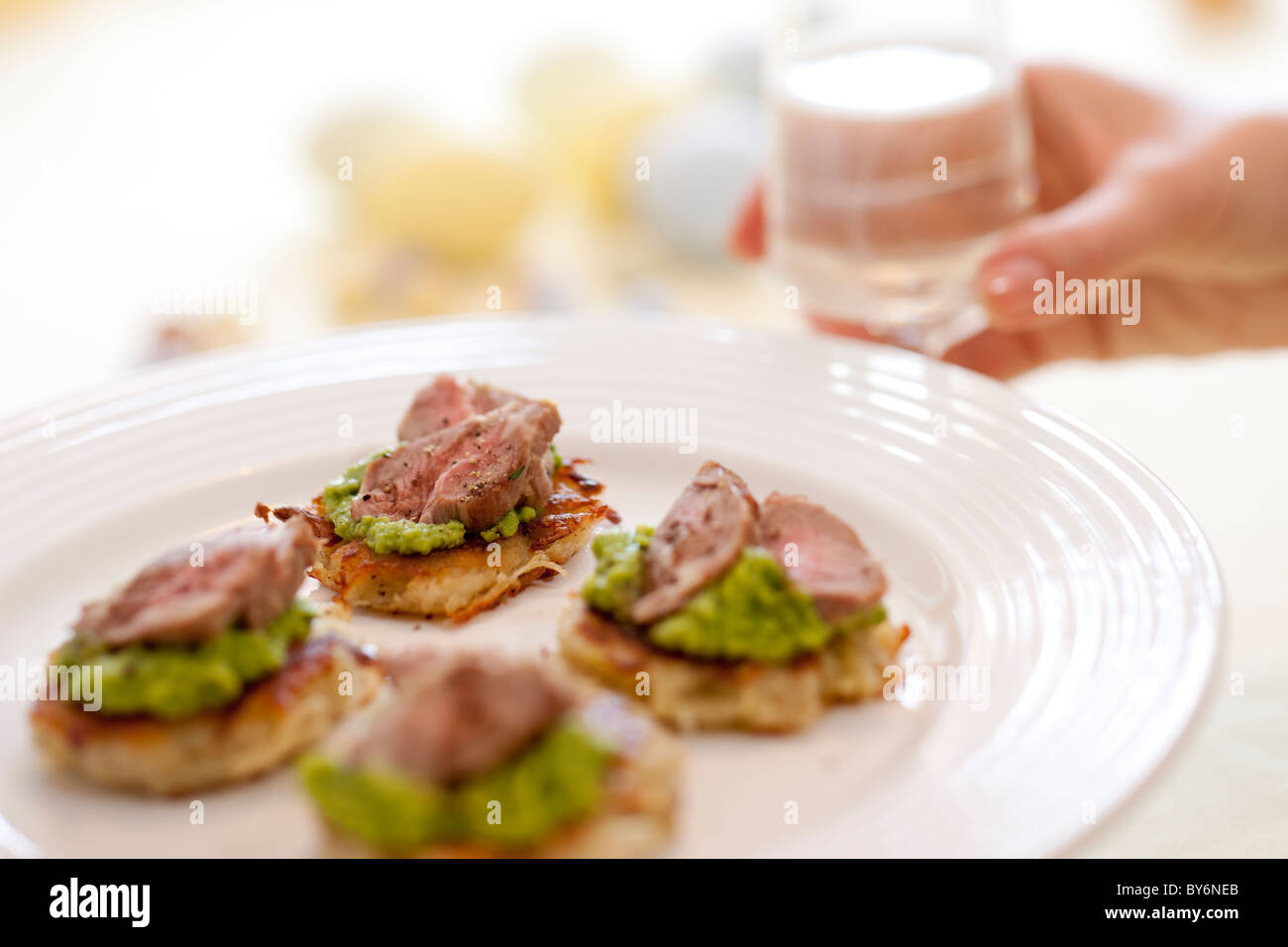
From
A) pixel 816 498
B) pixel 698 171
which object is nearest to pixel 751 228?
pixel 698 171

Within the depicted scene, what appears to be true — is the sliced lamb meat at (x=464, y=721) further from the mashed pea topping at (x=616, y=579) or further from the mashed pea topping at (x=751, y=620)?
the mashed pea topping at (x=616, y=579)

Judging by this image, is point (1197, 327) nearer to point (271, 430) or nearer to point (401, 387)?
point (401, 387)

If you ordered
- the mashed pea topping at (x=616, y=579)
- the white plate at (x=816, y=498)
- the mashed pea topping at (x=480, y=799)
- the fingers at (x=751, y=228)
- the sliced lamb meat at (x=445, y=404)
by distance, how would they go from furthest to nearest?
the fingers at (x=751, y=228)
the sliced lamb meat at (x=445, y=404)
the mashed pea topping at (x=616, y=579)
the white plate at (x=816, y=498)
the mashed pea topping at (x=480, y=799)

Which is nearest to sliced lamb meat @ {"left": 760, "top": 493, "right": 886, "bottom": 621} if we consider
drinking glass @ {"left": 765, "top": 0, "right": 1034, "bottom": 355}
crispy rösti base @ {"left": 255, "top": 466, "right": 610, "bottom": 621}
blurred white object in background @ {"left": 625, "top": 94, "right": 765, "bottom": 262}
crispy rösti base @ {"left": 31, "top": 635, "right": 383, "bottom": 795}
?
crispy rösti base @ {"left": 255, "top": 466, "right": 610, "bottom": 621}

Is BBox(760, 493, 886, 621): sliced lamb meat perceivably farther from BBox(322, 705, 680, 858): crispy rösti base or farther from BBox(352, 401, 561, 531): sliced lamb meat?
BBox(352, 401, 561, 531): sliced lamb meat

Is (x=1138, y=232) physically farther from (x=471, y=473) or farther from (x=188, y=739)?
(x=188, y=739)

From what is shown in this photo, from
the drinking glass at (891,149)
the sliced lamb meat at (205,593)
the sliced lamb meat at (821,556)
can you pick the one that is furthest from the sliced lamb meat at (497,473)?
the drinking glass at (891,149)
